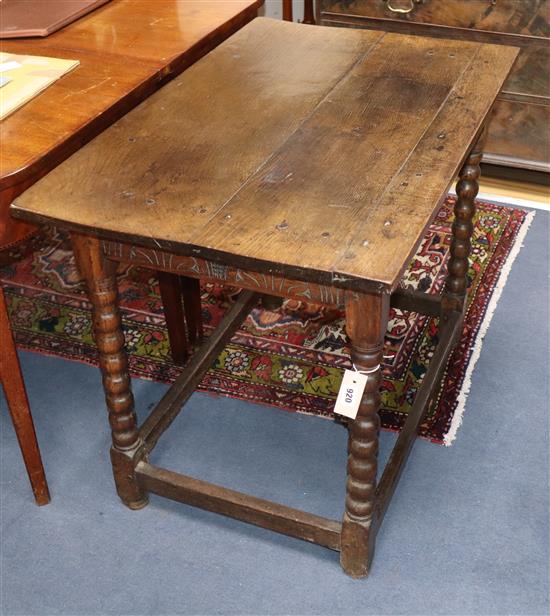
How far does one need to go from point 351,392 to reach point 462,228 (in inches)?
35.3

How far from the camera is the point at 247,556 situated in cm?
216

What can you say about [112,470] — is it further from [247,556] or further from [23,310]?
[23,310]

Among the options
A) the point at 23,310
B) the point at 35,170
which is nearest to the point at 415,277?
the point at 23,310

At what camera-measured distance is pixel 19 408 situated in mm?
2176

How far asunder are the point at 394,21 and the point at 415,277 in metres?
1.09

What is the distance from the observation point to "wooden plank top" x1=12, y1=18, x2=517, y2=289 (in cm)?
166

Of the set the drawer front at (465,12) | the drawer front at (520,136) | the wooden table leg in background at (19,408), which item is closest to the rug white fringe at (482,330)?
the drawer front at (520,136)

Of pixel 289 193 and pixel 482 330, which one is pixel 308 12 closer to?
pixel 482 330

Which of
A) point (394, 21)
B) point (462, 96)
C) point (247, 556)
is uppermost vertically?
point (462, 96)

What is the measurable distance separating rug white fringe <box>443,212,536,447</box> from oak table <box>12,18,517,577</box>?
0.16m

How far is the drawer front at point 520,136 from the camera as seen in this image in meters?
3.43

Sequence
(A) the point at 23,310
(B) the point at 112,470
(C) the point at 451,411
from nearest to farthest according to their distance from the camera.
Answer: (B) the point at 112,470 < (C) the point at 451,411 < (A) the point at 23,310

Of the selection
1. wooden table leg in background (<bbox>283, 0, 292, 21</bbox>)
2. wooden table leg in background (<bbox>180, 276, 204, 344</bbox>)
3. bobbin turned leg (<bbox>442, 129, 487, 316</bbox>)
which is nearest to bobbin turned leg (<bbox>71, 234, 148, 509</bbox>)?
wooden table leg in background (<bbox>180, 276, 204, 344</bbox>)

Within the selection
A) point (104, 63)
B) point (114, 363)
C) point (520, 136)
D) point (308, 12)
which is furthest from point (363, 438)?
point (308, 12)
